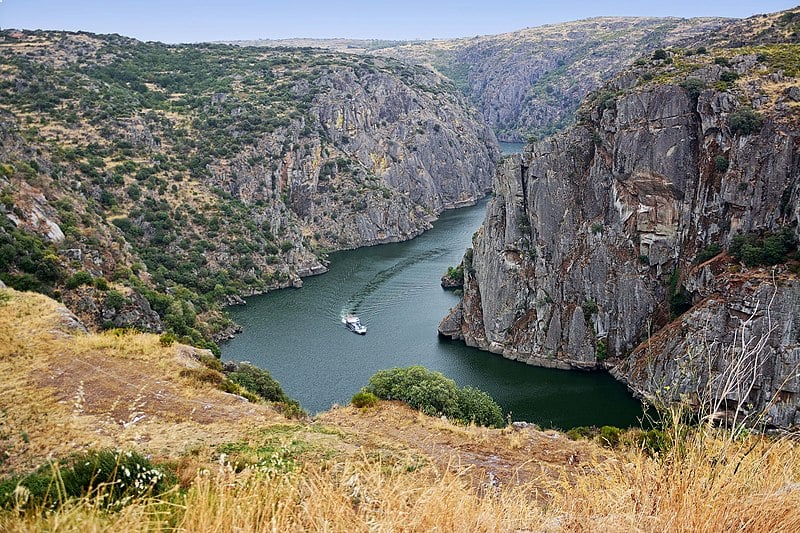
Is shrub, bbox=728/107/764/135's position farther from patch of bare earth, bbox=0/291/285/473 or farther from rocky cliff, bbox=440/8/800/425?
patch of bare earth, bbox=0/291/285/473

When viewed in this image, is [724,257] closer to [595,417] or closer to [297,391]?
[595,417]

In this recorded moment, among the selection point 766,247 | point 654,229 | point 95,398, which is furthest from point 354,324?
point 95,398

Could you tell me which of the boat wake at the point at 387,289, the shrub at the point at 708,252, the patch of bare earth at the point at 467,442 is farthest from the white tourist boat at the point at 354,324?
the patch of bare earth at the point at 467,442

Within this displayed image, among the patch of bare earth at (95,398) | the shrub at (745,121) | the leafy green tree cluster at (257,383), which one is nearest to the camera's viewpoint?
the patch of bare earth at (95,398)

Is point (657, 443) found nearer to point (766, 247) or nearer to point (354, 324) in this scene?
point (766, 247)

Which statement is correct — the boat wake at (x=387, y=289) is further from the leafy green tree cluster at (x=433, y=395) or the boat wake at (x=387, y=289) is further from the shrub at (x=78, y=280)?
the leafy green tree cluster at (x=433, y=395)

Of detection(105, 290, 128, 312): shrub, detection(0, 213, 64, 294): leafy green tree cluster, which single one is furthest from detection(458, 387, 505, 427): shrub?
detection(0, 213, 64, 294): leafy green tree cluster
